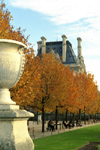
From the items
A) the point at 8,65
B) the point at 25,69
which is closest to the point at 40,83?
the point at 25,69

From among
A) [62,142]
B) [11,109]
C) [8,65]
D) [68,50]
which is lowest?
[62,142]

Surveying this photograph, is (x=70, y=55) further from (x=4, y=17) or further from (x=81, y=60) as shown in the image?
(x=4, y=17)

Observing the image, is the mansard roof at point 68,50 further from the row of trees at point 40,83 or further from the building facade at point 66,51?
the row of trees at point 40,83

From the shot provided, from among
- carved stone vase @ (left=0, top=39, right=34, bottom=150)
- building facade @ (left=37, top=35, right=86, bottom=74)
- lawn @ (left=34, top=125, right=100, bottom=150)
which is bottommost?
lawn @ (left=34, top=125, right=100, bottom=150)

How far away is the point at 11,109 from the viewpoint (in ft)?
23.8

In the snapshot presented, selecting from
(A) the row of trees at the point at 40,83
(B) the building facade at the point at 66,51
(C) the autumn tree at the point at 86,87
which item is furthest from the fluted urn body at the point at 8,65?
(B) the building facade at the point at 66,51

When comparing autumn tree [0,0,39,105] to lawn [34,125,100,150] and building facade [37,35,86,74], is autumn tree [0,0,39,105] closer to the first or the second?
lawn [34,125,100,150]

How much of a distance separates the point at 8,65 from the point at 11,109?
4.11 feet

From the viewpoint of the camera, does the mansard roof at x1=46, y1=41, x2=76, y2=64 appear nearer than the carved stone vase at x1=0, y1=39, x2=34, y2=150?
No

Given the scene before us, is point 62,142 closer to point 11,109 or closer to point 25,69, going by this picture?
point 25,69

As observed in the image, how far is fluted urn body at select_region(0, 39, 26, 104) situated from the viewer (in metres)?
7.38

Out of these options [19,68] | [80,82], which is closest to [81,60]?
[80,82]

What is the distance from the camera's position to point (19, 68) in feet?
25.6

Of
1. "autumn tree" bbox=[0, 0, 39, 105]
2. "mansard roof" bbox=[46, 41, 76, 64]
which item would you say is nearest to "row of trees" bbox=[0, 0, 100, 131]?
"autumn tree" bbox=[0, 0, 39, 105]
